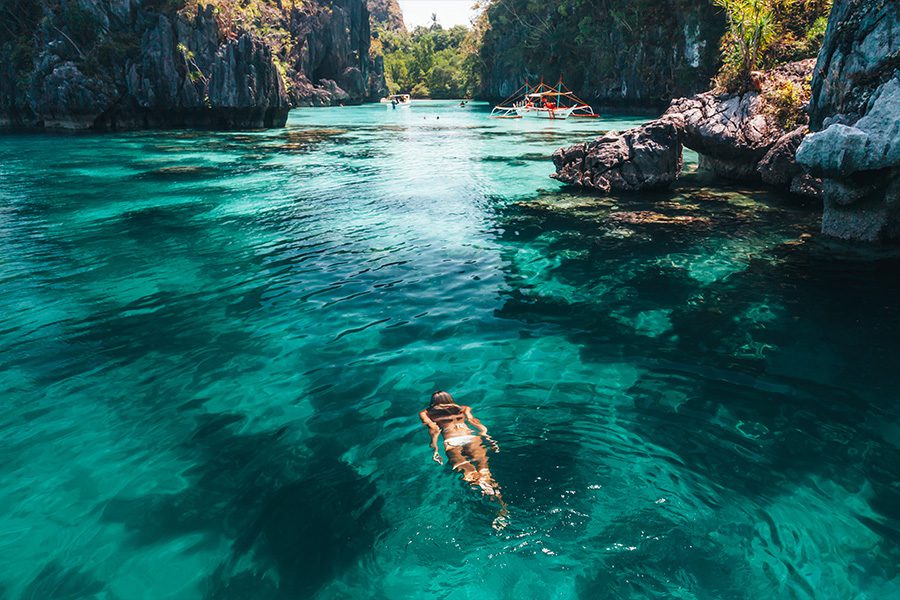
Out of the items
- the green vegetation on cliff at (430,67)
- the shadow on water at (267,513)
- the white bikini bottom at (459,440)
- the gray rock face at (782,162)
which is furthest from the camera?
the green vegetation on cliff at (430,67)

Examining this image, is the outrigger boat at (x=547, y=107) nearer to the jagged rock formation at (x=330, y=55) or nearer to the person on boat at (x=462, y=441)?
the jagged rock formation at (x=330, y=55)

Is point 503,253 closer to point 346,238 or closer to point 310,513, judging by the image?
point 346,238

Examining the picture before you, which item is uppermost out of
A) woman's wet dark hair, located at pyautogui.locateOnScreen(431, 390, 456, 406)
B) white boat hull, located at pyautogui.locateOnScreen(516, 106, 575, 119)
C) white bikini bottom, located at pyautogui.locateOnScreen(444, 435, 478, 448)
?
white boat hull, located at pyautogui.locateOnScreen(516, 106, 575, 119)

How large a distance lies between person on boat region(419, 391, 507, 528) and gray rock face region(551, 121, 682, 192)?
511 inches

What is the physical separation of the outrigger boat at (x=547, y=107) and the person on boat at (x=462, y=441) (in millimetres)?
42165

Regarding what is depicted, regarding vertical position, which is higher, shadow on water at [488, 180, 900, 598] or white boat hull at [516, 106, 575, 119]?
white boat hull at [516, 106, 575, 119]

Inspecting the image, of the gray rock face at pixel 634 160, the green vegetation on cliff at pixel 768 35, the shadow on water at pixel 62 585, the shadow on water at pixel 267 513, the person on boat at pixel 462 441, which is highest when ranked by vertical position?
the green vegetation on cliff at pixel 768 35

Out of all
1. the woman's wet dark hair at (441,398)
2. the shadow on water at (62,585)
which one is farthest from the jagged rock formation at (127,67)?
the shadow on water at (62,585)

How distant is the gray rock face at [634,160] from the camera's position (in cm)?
1592

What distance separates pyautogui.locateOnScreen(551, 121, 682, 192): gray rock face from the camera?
627 inches

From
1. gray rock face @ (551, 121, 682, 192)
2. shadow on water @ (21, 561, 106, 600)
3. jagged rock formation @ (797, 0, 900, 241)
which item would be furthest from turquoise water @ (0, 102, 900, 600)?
gray rock face @ (551, 121, 682, 192)

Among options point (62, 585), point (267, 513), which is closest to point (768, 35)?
point (267, 513)

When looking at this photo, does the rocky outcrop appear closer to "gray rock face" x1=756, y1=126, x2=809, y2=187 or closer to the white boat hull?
"gray rock face" x1=756, y1=126, x2=809, y2=187

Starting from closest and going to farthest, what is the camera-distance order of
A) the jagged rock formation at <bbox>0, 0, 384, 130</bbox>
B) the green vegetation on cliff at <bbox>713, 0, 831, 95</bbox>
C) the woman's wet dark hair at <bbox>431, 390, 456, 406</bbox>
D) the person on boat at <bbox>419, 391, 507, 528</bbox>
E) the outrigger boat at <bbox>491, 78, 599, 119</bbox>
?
the person on boat at <bbox>419, 391, 507, 528</bbox> → the woman's wet dark hair at <bbox>431, 390, 456, 406</bbox> → the green vegetation on cliff at <bbox>713, 0, 831, 95</bbox> → the jagged rock formation at <bbox>0, 0, 384, 130</bbox> → the outrigger boat at <bbox>491, 78, 599, 119</bbox>
